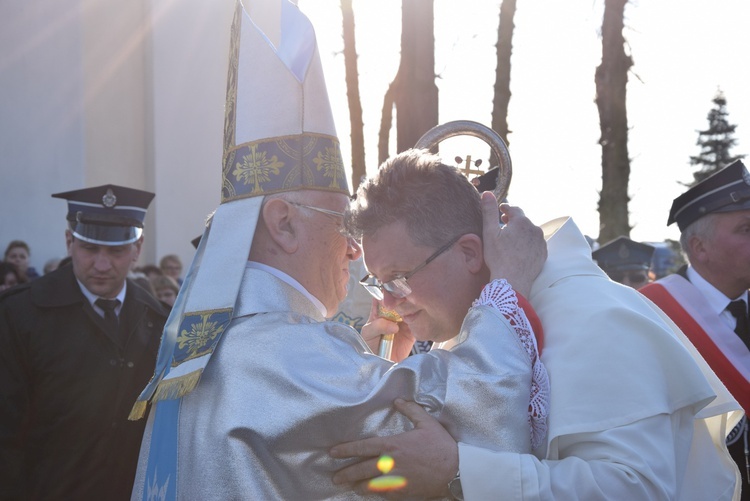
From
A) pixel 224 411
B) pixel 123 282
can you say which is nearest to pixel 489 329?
pixel 224 411

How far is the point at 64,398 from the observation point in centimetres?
446

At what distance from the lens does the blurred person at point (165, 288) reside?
8.13 meters

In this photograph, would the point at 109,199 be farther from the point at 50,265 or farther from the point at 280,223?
the point at 50,265

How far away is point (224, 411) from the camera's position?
2410mm

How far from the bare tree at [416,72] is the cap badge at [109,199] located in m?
2.55

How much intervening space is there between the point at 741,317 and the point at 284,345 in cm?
299

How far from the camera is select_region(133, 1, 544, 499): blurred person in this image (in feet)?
7.72

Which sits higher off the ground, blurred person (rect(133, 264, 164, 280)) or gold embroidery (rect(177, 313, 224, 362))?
gold embroidery (rect(177, 313, 224, 362))

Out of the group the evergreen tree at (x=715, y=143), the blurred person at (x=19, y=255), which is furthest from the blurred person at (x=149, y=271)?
the evergreen tree at (x=715, y=143)

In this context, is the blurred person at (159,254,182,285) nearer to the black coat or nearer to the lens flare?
the black coat

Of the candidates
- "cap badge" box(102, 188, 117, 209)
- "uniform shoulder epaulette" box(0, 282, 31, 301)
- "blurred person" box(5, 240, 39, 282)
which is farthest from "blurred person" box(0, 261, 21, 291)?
"uniform shoulder epaulette" box(0, 282, 31, 301)

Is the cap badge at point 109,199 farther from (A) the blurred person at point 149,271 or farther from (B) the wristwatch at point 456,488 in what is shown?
(A) the blurred person at point 149,271

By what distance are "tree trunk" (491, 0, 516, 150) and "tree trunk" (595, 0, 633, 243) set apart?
110cm

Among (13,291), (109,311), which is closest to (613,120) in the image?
(109,311)
